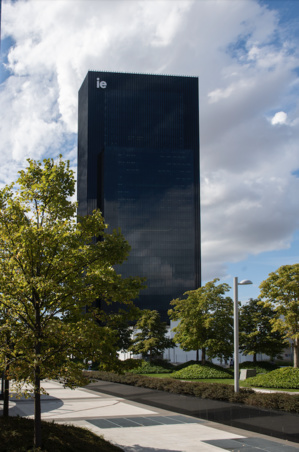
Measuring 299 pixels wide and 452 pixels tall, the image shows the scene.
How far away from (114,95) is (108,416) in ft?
438

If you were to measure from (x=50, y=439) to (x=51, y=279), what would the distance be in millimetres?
4429

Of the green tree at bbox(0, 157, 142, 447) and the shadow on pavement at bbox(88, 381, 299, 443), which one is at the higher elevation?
the green tree at bbox(0, 157, 142, 447)

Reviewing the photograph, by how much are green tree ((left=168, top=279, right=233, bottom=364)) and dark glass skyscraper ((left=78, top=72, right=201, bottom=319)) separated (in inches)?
3353

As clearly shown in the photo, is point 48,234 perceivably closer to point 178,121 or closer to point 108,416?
point 108,416

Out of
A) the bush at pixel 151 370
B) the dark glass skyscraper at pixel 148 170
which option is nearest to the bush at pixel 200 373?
the bush at pixel 151 370

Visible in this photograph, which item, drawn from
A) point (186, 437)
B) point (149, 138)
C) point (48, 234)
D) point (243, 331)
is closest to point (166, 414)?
point (186, 437)

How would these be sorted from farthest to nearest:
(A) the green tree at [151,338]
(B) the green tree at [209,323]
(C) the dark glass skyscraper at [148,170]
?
(C) the dark glass skyscraper at [148,170]
(A) the green tree at [151,338]
(B) the green tree at [209,323]

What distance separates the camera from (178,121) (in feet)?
489

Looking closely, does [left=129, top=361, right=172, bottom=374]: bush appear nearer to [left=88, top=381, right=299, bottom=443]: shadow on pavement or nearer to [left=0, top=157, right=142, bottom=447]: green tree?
[left=88, top=381, right=299, bottom=443]: shadow on pavement

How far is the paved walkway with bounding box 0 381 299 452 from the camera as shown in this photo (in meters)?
15.6

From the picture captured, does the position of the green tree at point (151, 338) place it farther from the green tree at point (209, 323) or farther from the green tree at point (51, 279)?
the green tree at point (51, 279)

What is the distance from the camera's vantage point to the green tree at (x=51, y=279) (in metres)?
12.5

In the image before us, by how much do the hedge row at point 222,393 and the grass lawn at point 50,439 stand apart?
10643 mm

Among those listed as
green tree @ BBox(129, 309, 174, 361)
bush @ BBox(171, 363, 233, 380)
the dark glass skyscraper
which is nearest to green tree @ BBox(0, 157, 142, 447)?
bush @ BBox(171, 363, 233, 380)
